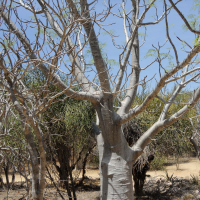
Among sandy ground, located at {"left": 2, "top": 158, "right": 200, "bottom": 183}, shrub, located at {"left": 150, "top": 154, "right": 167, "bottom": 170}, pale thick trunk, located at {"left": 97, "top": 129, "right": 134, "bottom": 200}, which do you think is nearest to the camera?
pale thick trunk, located at {"left": 97, "top": 129, "right": 134, "bottom": 200}

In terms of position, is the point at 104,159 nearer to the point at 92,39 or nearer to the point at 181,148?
the point at 92,39

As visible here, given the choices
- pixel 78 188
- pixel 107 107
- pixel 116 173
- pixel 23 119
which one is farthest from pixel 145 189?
pixel 23 119

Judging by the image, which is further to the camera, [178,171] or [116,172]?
[178,171]

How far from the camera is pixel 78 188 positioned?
956 cm

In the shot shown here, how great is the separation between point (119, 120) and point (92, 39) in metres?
1.50

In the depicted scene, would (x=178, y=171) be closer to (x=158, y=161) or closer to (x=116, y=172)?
(x=158, y=161)

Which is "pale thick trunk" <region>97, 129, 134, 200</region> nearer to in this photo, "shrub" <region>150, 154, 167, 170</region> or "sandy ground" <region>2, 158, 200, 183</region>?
"shrub" <region>150, 154, 167, 170</region>

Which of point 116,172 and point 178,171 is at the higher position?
point 116,172

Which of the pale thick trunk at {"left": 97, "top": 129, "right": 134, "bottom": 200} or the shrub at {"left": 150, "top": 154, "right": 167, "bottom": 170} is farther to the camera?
the shrub at {"left": 150, "top": 154, "right": 167, "bottom": 170}

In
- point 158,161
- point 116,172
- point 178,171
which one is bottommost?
point 178,171

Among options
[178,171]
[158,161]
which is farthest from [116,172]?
[178,171]

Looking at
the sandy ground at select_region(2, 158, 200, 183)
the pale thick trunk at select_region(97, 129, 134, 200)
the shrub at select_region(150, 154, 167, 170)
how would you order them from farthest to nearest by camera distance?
the sandy ground at select_region(2, 158, 200, 183) → the shrub at select_region(150, 154, 167, 170) → the pale thick trunk at select_region(97, 129, 134, 200)

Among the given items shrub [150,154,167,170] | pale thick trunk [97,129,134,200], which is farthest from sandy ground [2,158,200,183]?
pale thick trunk [97,129,134,200]

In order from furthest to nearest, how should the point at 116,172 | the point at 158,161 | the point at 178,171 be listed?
the point at 178,171, the point at 158,161, the point at 116,172
